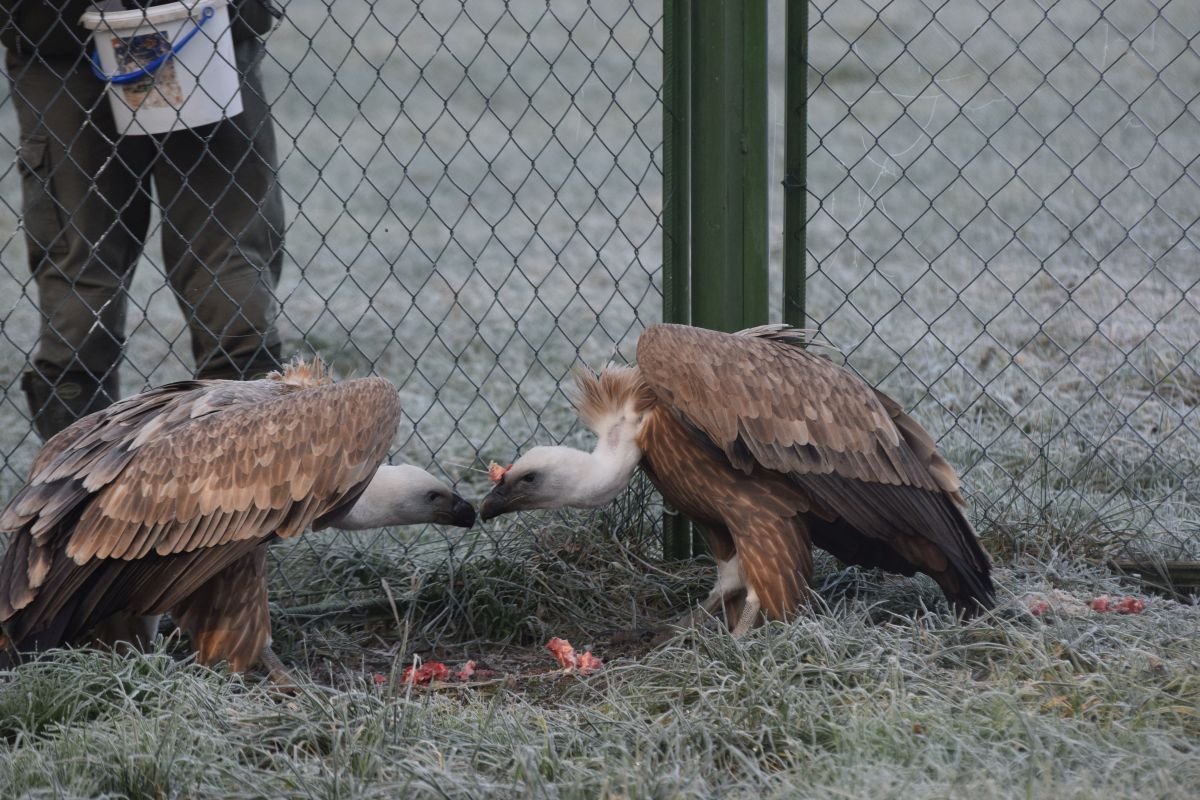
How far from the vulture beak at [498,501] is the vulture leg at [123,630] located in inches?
38.1

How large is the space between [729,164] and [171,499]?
1.89 m

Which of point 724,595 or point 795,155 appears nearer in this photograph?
point 724,595

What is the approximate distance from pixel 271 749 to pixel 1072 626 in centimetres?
196

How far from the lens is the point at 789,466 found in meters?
3.85

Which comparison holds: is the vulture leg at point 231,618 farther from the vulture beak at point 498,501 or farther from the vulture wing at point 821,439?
the vulture wing at point 821,439

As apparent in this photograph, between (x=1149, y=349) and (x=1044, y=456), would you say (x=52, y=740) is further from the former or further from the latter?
(x=1149, y=349)

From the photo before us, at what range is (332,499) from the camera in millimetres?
3771

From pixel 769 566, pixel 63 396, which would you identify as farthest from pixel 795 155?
pixel 63 396

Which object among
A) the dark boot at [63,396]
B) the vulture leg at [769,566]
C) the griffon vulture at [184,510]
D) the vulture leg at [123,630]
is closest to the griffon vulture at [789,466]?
the vulture leg at [769,566]

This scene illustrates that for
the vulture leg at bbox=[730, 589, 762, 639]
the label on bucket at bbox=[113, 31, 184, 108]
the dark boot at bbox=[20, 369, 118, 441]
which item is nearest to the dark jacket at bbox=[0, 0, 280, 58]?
the label on bucket at bbox=[113, 31, 184, 108]

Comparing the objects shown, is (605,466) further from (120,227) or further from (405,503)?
(120,227)

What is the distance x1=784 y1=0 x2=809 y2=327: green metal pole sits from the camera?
4270 mm

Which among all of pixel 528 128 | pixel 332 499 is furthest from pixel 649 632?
pixel 528 128

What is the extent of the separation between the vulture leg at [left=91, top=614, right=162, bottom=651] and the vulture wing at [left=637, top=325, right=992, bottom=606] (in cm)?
155
